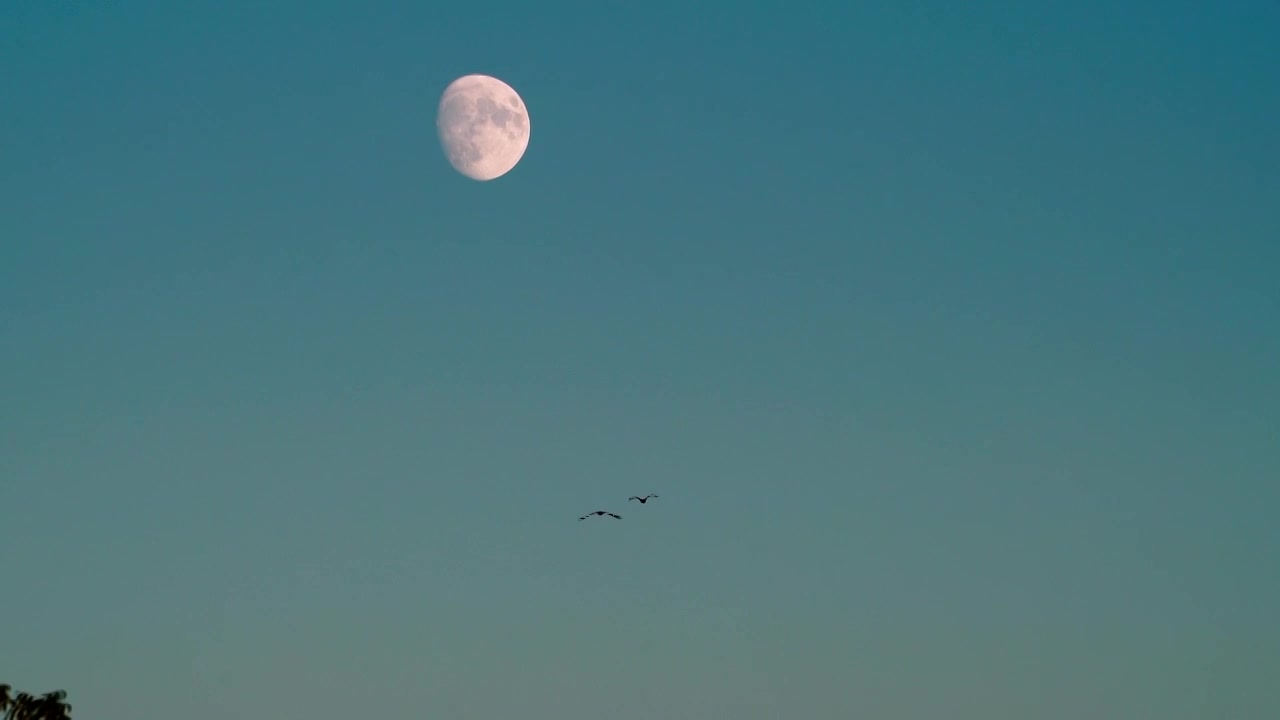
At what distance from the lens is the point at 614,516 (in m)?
147

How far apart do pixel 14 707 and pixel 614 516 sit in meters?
47.4

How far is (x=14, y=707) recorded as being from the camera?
492 feet

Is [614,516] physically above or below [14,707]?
above
